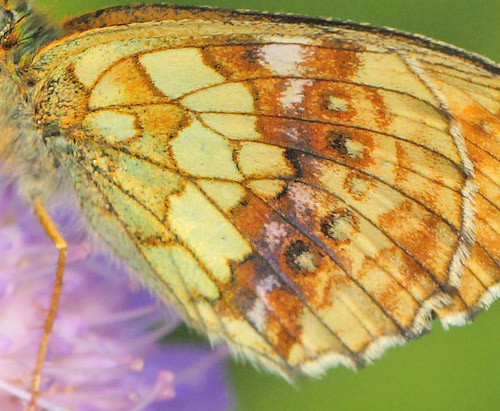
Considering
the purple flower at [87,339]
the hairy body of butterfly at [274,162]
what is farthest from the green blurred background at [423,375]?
the hairy body of butterfly at [274,162]

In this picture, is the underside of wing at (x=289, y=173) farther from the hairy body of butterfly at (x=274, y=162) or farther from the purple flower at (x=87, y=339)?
the purple flower at (x=87, y=339)

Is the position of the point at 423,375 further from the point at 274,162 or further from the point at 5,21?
the point at 5,21

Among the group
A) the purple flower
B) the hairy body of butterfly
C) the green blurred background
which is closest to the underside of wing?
the hairy body of butterfly

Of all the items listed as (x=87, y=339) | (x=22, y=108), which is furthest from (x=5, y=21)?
(x=87, y=339)

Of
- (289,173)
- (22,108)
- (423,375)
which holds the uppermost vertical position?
(22,108)

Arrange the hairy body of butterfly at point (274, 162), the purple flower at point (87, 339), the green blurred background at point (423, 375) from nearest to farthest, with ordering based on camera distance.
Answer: the hairy body of butterfly at point (274, 162) → the purple flower at point (87, 339) → the green blurred background at point (423, 375)

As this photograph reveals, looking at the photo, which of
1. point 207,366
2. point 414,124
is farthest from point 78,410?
point 414,124
